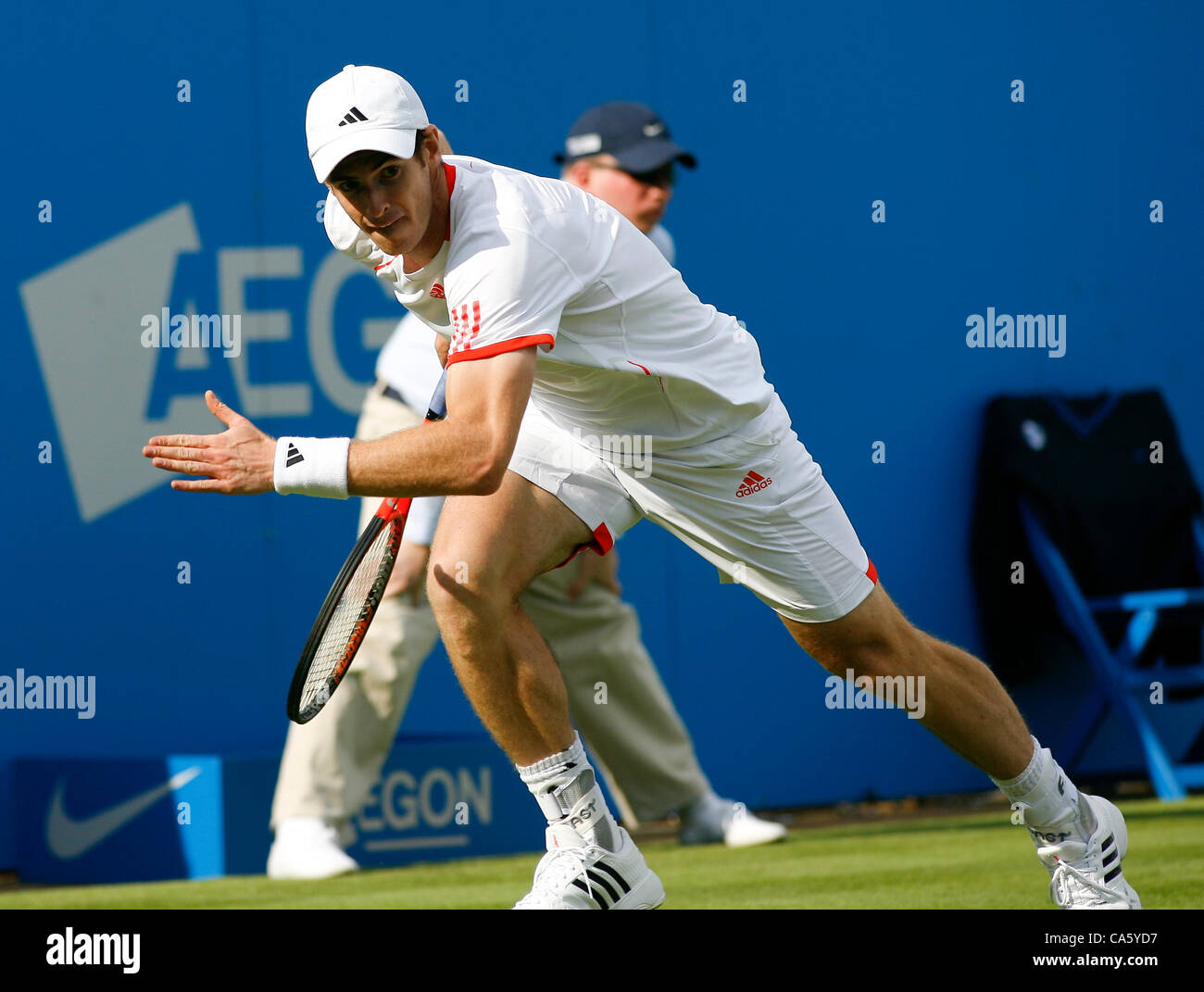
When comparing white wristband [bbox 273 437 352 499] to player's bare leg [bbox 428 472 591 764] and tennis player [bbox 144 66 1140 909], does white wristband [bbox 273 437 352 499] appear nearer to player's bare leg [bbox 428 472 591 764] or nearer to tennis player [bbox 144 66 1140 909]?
tennis player [bbox 144 66 1140 909]

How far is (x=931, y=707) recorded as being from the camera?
3.45 meters

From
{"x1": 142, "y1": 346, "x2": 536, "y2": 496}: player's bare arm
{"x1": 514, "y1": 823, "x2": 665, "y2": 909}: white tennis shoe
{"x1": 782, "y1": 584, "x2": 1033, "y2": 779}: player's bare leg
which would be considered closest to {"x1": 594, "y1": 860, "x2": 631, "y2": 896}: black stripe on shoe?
{"x1": 514, "y1": 823, "x2": 665, "y2": 909}: white tennis shoe

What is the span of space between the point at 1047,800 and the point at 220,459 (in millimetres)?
1704

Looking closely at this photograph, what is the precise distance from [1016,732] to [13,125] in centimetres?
347

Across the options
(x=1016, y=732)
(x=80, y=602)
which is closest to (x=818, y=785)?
(x=80, y=602)

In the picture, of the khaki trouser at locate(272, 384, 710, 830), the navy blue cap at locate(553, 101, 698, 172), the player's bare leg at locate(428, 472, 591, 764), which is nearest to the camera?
the player's bare leg at locate(428, 472, 591, 764)

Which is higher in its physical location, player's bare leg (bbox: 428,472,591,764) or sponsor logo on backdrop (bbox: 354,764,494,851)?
player's bare leg (bbox: 428,472,591,764)

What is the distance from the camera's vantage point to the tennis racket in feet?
11.4

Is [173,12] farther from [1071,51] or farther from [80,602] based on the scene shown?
[1071,51]

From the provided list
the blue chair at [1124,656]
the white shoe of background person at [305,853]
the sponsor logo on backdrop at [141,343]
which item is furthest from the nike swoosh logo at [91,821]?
the blue chair at [1124,656]

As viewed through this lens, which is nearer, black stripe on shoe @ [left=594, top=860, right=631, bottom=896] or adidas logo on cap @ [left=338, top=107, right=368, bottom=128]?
adidas logo on cap @ [left=338, top=107, right=368, bottom=128]

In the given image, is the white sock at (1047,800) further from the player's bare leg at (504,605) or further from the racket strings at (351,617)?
the racket strings at (351,617)

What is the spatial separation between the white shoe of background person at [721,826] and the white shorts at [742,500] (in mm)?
2063
